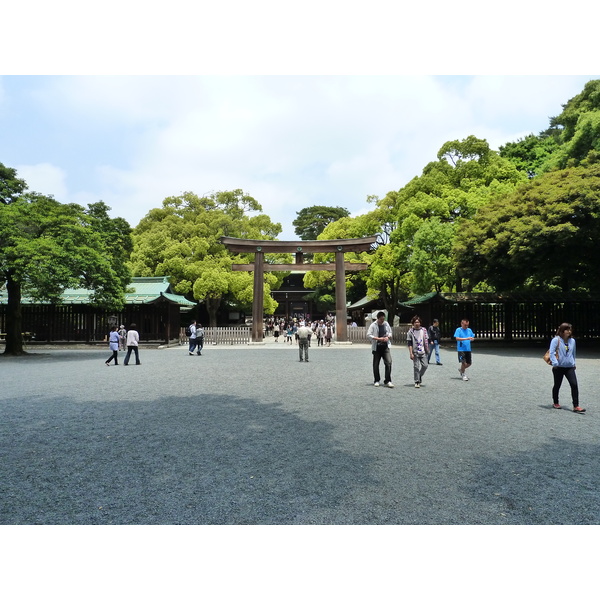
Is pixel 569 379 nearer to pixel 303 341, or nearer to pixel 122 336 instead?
pixel 303 341

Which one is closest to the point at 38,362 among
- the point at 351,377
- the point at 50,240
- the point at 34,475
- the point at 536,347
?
the point at 50,240

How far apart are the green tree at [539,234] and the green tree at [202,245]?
58.0ft

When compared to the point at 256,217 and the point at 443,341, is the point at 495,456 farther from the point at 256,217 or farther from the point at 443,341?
the point at 256,217

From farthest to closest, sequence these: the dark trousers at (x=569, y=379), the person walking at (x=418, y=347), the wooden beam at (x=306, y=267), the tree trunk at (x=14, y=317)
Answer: the wooden beam at (x=306, y=267) → the tree trunk at (x=14, y=317) → the person walking at (x=418, y=347) → the dark trousers at (x=569, y=379)

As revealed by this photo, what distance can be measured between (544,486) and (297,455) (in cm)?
244

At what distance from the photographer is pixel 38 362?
1612 cm

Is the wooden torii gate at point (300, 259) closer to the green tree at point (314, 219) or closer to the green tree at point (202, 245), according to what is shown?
the green tree at point (202, 245)

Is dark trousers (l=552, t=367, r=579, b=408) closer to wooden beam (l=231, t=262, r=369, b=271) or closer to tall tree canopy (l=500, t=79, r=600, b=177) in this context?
tall tree canopy (l=500, t=79, r=600, b=177)

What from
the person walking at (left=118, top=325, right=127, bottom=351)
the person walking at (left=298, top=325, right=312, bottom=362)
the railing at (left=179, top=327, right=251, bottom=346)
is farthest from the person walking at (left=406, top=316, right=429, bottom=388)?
the railing at (left=179, top=327, right=251, bottom=346)

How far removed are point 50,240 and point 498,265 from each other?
18321mm

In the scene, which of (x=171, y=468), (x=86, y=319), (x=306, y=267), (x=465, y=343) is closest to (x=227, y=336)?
(x=306, y=267)

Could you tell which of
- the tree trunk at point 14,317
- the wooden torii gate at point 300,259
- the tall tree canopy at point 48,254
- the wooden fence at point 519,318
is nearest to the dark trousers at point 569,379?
the wooden fence at point 519,318

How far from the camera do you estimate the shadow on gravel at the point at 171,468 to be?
359 centimetres

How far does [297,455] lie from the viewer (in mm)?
4980
